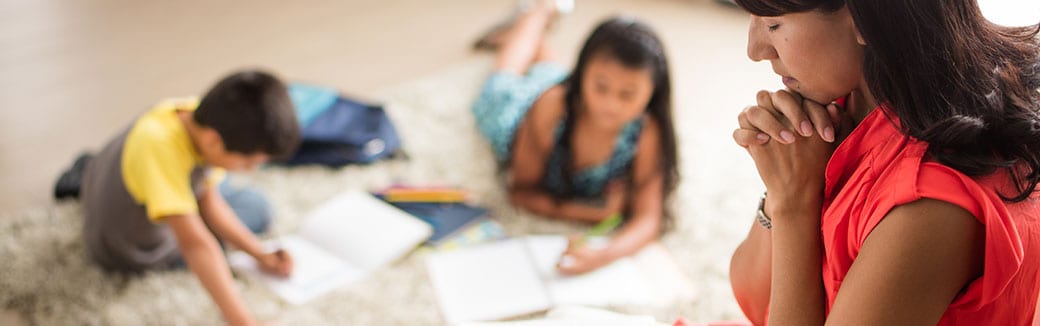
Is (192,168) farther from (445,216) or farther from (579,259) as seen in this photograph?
(579,259)

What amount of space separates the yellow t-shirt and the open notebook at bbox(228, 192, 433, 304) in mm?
256

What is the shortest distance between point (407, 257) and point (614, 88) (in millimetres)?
537

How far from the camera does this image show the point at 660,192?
1895 mm

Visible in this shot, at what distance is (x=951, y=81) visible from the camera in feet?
2.47

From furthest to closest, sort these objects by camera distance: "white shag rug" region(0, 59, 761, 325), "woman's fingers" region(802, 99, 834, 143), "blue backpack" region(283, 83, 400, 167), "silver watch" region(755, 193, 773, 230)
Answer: "blue backpack" region(283, 83, 400, 167)
"white shag rug" region(0, 59, 761, 325)
"silver watch" region(755, 193, 773, 230)
"woman's fingers" region(802, 99, 834, 143)

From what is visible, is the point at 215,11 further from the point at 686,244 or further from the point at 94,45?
the point at 686,244

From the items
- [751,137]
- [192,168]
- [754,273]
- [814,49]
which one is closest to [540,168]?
[192,168]

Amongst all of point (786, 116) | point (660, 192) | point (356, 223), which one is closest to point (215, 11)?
→ point (356, 223)

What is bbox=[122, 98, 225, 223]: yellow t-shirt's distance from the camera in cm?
149

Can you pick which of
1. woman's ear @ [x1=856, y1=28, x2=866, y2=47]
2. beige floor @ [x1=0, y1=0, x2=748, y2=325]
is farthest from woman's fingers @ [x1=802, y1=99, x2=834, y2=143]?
beige floor @ [x1=0, y1=0, x2=748, y2=325]

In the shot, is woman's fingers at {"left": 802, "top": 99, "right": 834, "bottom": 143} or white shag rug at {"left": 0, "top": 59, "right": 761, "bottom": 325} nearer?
woman's fingers at {"left": 802, "top": 99, "right": 834, "bottom": 143}

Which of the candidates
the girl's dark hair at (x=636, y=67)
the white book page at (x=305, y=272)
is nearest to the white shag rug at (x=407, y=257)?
the white book page at (x=305, y=272)

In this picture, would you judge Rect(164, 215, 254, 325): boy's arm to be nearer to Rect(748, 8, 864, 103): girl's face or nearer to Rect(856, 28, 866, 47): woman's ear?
Rect(748, 8, 864, 103): girl's face

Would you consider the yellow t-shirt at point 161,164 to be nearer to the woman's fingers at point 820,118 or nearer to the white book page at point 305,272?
the white book page at point 305,272
